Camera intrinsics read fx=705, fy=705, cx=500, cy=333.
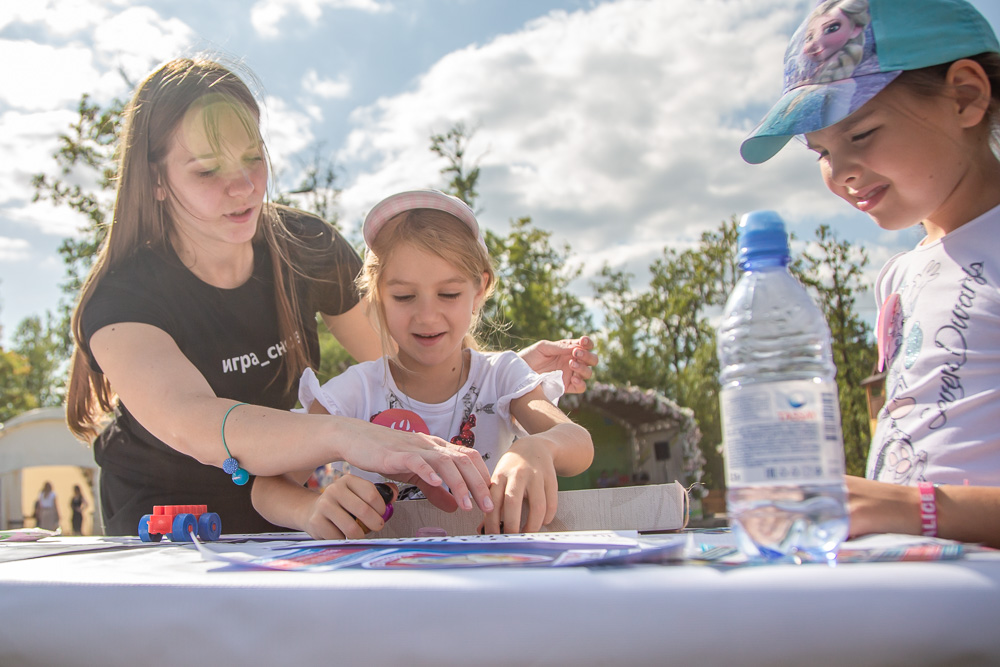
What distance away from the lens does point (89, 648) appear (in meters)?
0.63

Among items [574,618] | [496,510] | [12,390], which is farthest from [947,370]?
[12,390]

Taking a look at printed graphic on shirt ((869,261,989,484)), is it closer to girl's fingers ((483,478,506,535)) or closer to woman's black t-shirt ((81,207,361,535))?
girl's fingers ((483,478,506,535))

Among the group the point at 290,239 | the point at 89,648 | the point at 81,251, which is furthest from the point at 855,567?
the point at 81,251

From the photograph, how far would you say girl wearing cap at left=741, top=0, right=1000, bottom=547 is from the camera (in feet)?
3.85

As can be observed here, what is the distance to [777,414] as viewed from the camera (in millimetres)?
666

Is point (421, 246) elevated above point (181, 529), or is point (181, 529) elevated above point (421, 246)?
point (421, 246)

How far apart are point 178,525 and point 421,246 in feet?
3.05

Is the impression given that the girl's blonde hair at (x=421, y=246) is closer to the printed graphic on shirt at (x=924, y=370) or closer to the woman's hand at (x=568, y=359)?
the woman's hand at (x=568, y=359)

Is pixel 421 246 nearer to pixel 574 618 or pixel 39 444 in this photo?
pixel 574 618

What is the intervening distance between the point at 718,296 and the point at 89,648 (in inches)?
973

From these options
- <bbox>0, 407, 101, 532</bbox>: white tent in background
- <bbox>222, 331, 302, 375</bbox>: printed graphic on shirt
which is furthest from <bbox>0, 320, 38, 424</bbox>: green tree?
<bbox>222, 331, 302, 375</bbox>: printed graphic on shirt

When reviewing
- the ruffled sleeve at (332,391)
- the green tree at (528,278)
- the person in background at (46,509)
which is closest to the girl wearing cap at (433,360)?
the ruffled sleeve at (332,391)

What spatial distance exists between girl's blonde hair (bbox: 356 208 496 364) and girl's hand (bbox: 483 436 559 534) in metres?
0.82

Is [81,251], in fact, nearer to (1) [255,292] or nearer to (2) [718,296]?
(1) [255,292]
